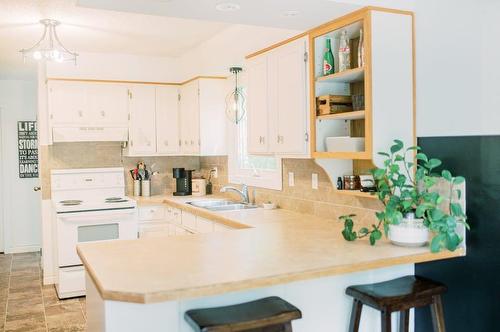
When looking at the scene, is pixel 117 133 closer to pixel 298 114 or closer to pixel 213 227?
pixel 213 227

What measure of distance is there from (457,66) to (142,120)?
3.71 m

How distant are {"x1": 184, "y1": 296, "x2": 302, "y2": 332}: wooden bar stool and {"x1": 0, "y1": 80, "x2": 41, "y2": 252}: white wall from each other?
237 inches

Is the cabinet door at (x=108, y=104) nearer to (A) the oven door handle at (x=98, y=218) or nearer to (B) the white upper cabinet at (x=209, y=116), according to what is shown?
(B) the white upper cabinet at (x=209, y=116)

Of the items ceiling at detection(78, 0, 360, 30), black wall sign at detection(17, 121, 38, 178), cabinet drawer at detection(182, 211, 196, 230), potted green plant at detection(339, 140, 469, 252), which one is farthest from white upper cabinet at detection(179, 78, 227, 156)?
black wall sign at detection(17, 121, 38, 178)

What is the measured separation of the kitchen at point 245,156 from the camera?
91.5 inches

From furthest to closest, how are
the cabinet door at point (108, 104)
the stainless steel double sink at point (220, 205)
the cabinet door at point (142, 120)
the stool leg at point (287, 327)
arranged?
the cabinet door at point (142, 120), the cabinet door at point (108, 104), the stainless steel double sink at point (220, 205), the stool leg at point (287, 327)

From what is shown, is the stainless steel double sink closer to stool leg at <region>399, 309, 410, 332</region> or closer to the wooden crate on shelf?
the wooden crate on shelf

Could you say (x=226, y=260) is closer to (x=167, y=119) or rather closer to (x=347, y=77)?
(x=347, y=77)

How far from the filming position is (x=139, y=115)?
5609mm

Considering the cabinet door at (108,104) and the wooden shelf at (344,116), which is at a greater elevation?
the cabinet door at (108,104)

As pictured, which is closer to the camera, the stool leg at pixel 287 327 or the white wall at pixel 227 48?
the stool leg at pixel 287 327

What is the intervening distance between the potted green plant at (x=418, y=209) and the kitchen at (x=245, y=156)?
19 millimetres

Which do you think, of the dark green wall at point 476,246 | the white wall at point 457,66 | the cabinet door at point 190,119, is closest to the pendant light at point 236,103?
the cabinet door at point 190,119

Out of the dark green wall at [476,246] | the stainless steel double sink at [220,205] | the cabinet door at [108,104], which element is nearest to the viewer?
the dark green wall at [476,246]
